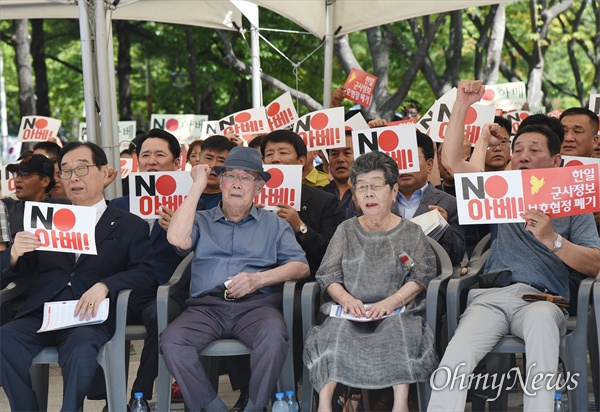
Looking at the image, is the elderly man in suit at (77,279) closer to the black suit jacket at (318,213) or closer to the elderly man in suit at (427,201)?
the black suit jacket at (318,213)

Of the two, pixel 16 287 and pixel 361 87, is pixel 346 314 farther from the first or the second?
pixel 361 87

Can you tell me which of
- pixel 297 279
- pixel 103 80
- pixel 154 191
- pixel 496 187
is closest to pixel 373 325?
pixel 297 279

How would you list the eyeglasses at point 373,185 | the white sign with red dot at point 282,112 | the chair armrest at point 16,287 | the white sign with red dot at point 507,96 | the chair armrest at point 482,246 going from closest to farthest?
the eyeglasses at point 373,185
the chair armrest at point 16,287
the chair armrest at point 482,246
the white sign with red dot at point 282,112
the white sign with red dot at point 507,96

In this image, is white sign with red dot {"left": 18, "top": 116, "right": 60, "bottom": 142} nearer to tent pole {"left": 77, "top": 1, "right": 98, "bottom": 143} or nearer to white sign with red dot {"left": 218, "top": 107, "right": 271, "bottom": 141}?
white sign with red dot {"left": 218, "top": 107, "right": 271, "bottom": 141}

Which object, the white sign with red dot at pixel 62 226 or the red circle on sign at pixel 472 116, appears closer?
the white sign with red dot at pixel 62 226

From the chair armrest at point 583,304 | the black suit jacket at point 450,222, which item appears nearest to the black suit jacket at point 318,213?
the black suit jacket at point 450,222

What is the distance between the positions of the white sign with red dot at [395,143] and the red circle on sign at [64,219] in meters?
2.40

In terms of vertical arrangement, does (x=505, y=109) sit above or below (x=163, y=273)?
above

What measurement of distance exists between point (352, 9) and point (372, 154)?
578 cm

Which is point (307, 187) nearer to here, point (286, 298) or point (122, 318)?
point (286, 298)

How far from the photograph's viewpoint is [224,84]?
2508 cm

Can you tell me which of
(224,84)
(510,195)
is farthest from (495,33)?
(510,195)

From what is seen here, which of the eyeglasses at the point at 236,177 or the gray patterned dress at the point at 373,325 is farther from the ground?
the eyeglasses at the point at 236,177

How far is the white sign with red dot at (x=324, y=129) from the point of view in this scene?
30.4ft
